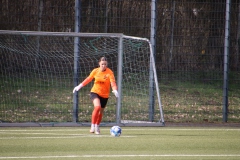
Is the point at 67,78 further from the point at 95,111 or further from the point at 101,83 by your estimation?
the point at 95,111

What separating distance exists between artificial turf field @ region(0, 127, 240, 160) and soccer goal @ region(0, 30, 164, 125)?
1.59 metres

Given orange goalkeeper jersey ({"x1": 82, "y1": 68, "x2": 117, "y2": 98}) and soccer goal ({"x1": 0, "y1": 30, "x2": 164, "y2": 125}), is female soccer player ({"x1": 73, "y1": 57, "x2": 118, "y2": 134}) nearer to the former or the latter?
orange goalkeeper jersey ({"x1": 82, "y1": 68, "x2": 117, "y2": 98})

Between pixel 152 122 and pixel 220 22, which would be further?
pixel 220 22

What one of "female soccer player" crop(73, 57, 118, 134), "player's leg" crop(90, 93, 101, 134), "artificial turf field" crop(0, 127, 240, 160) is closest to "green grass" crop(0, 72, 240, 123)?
"artificial turf field" crop(0, 127, 240, 160)

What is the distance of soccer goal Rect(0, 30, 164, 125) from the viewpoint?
15.5 m

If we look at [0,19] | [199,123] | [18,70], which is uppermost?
[0,19]

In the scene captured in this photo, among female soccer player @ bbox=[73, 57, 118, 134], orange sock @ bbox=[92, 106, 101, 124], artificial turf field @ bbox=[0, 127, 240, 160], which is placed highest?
female soccer player @ bbox=[73, 57, 118, 134]

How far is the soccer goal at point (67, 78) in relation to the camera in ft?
50.8

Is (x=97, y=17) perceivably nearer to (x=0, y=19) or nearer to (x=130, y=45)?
(x=130, y=45)

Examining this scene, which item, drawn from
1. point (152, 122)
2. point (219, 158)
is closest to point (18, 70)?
point (152, 122)

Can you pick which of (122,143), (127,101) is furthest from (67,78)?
(122,143)

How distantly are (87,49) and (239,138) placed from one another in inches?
209

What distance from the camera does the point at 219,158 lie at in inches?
363

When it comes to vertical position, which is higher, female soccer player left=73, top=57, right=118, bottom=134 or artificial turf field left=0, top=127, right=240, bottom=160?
female soccer player left=73, top=57, right=118, bottom=134
